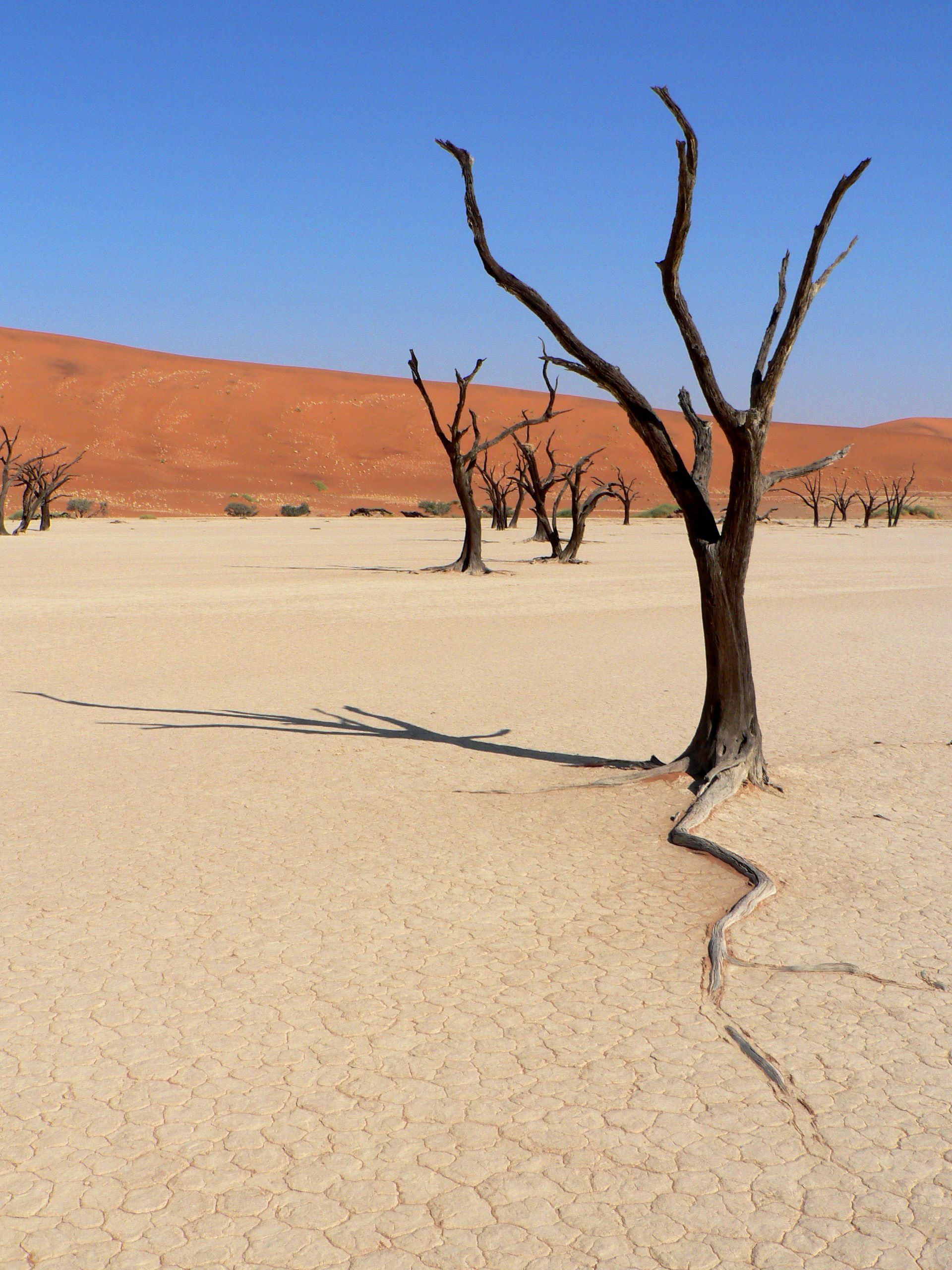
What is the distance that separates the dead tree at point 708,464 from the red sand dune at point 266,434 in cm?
4731

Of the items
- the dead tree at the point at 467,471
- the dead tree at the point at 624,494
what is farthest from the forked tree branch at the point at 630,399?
the dead tree at the point at 624,494

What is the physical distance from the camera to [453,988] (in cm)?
386

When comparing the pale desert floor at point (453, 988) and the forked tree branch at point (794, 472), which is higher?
the forked tree branch at point (794, 472)

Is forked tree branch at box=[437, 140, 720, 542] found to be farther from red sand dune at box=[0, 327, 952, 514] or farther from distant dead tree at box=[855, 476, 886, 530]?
red sand dune at box=[0, 327, 952, 514]

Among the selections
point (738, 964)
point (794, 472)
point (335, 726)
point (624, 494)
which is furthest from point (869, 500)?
point (738, 964)

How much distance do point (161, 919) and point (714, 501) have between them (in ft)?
201

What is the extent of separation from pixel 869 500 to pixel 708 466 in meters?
53.5

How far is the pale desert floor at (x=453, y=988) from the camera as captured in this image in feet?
8.77

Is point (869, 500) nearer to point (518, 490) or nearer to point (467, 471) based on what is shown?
point (518, 490)

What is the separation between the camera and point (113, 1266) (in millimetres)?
2490

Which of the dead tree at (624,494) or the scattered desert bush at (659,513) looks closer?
the dead tree at (624,494)

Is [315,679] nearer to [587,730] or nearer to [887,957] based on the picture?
[587,730]

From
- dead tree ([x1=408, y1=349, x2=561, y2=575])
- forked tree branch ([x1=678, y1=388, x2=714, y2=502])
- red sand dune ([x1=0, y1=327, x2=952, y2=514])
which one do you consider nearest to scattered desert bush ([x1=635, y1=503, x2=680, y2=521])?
red sand dune ([x1=0, y1=327, x2=952, y2=514])

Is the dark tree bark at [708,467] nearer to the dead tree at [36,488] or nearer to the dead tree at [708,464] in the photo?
the dead tree at [708,464]
